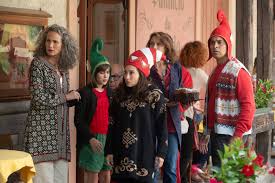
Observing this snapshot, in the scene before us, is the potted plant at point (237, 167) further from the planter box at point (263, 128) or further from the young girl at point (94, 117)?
the planter box at point (263, 128)

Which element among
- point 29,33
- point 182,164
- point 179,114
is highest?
point 29,33

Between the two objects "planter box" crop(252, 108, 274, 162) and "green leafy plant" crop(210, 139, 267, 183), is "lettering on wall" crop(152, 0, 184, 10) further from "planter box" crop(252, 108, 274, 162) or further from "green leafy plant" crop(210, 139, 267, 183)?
"green leafy plant" crop(210, 139, 267, 183)

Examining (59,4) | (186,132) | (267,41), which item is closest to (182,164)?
(186,132)

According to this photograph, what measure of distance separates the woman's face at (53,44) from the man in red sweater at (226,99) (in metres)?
1.39

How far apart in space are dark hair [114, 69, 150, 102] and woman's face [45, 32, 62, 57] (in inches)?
24.3

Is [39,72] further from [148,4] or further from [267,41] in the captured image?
[267,41]

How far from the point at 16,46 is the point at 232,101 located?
2034mm

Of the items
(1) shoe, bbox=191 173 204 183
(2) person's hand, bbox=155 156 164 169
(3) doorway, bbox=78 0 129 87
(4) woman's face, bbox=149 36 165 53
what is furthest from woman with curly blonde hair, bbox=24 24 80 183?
(1) shoe, bbox=191 173 204 183

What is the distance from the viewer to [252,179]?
15.8 ft

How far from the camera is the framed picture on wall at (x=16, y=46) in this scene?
6814 mm

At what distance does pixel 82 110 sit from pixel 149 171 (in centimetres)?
105

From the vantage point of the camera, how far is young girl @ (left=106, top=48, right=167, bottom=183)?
609 cm

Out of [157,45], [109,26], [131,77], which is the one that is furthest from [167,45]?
[109,26]

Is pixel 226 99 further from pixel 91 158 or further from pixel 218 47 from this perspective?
pixel 91 158
